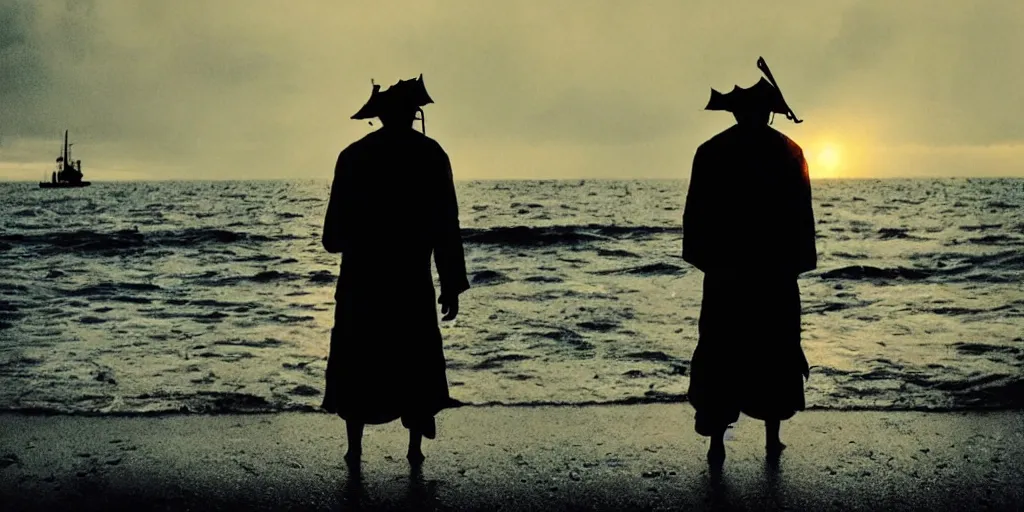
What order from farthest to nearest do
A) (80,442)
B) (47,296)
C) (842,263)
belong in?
(842,263)
(47,296)
(80,442)

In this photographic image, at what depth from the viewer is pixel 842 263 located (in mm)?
18938

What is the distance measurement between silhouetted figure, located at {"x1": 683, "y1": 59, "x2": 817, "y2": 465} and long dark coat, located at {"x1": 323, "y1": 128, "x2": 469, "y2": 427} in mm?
1370

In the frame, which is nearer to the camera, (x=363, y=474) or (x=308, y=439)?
(x=363, y=474)

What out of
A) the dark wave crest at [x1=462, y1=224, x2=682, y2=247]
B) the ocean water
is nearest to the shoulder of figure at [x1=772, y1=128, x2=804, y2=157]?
the ocean water

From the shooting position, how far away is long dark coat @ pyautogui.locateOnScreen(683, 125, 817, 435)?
4098 millimetres

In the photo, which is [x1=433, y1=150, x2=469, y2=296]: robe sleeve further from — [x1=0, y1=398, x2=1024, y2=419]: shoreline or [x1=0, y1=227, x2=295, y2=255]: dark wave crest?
[x1=0, y1=227, x2=295, y2=255]: dark wave crest

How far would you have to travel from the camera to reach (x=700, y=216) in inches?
164

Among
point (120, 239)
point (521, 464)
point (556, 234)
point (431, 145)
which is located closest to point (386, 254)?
point (431, 145)

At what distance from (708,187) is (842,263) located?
16228 mm

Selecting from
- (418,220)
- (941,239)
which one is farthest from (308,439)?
(941,239)

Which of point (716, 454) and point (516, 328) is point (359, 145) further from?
point (516, 328)

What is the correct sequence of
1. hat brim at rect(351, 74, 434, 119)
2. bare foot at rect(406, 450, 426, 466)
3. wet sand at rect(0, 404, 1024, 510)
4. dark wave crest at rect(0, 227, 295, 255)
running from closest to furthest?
wet sand at rect(0, 404, 1024, 510), hat brim at rect(351, 74, 434, 119), bare foot at rect(406, 450, 426, 466), dark wave crest at rect(0, 227, 295, 255)

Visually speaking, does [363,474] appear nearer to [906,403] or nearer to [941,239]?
[906,403]

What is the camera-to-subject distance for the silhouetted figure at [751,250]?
409 cm
